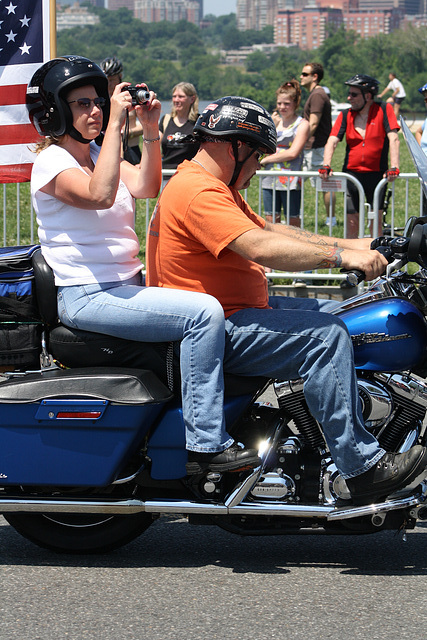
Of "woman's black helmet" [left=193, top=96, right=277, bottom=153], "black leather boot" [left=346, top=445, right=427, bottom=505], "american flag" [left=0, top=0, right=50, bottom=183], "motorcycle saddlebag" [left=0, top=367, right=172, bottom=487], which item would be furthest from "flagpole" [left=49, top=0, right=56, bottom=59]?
"black leather boot" [left=346, top=445, right=427, bottom=505]

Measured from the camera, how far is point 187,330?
10.8 feet

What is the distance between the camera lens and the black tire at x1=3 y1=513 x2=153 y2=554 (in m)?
3.65

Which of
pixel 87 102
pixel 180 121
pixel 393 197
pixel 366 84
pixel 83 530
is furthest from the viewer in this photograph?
pixel 180 121

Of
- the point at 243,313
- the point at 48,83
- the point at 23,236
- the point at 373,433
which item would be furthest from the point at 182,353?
the point at 23,236

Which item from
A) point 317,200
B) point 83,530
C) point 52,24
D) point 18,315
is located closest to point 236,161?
point 18,315

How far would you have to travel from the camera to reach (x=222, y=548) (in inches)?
149

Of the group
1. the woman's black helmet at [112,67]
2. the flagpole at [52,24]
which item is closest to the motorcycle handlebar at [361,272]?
the flagpole at [52,24]

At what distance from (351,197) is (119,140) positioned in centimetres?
528

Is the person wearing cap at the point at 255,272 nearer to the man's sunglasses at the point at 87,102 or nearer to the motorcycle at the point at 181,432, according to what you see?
the motorcycle at the point at 181,432

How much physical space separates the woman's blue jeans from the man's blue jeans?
0.12 metres

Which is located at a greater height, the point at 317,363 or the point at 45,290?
the point at 45,290

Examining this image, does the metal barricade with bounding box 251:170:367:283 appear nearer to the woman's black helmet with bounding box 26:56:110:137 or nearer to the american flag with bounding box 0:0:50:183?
the american flag with bounding box 0:0:50:183

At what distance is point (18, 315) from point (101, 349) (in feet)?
1.07

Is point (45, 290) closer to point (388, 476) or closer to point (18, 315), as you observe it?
point (18, 315)
